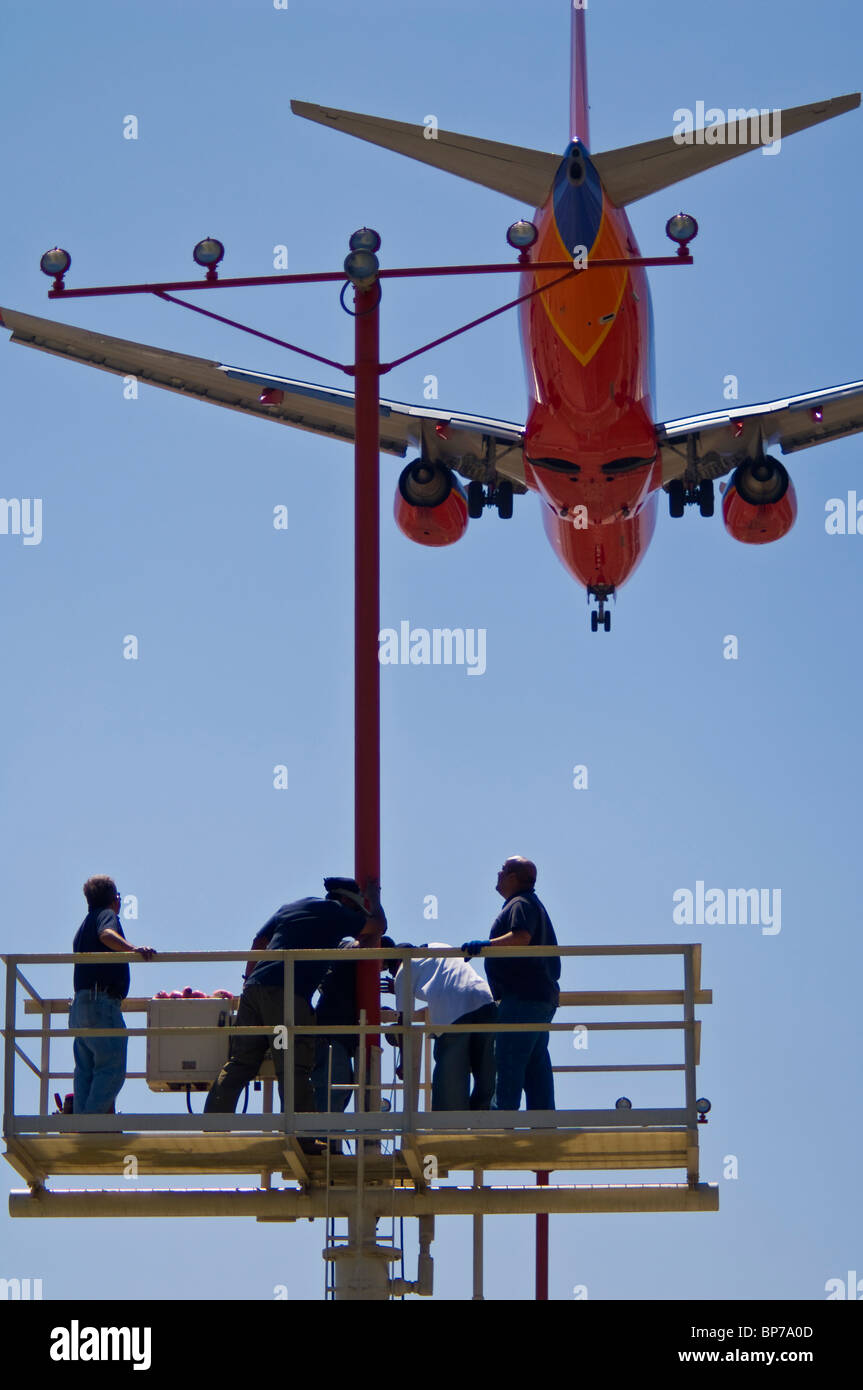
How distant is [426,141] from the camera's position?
118 ft

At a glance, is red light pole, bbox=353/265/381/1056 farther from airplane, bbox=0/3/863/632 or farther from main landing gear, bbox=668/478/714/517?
main landing gear, bbox=668/478/714/517

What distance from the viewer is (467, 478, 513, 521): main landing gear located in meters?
41.3

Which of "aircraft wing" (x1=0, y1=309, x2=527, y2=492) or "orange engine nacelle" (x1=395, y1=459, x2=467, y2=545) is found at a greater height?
"aircraft wing" (x1=0, y1=309, x2=527, y2=492)

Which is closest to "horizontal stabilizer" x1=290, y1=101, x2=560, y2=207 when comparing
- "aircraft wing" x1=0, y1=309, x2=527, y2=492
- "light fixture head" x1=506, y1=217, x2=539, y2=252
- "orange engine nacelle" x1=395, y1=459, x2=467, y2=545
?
"aircraft wing" x1=0, y1=309, x2=527, y2=492

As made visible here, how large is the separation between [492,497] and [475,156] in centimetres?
723

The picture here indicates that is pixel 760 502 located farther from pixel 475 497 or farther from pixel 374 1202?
pixel 374 1202

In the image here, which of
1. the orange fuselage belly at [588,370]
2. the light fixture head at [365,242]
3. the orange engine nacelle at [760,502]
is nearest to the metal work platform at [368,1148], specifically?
the light fixture head at [365,242]

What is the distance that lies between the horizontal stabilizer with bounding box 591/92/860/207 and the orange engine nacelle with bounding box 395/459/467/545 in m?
7.63

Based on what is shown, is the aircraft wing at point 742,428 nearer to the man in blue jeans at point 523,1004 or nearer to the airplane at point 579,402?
the airplane at point 579,402

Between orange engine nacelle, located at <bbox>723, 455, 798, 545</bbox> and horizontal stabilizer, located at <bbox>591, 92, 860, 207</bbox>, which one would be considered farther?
orange engine nacelle, located at <bbox>723, 455, 798, 545</bbox>

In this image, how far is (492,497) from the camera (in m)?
41.5

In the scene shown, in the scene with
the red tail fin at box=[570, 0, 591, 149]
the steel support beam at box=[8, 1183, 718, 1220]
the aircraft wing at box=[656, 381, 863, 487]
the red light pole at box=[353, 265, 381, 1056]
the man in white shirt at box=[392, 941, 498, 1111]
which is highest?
the red tail fin at box=[570, 0, 591, 149]

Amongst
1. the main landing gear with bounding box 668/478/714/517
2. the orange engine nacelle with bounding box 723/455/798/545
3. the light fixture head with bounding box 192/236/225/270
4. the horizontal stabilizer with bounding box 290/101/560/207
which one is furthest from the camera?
Answer: the main landing gear with bounding box 668/478/714/517
